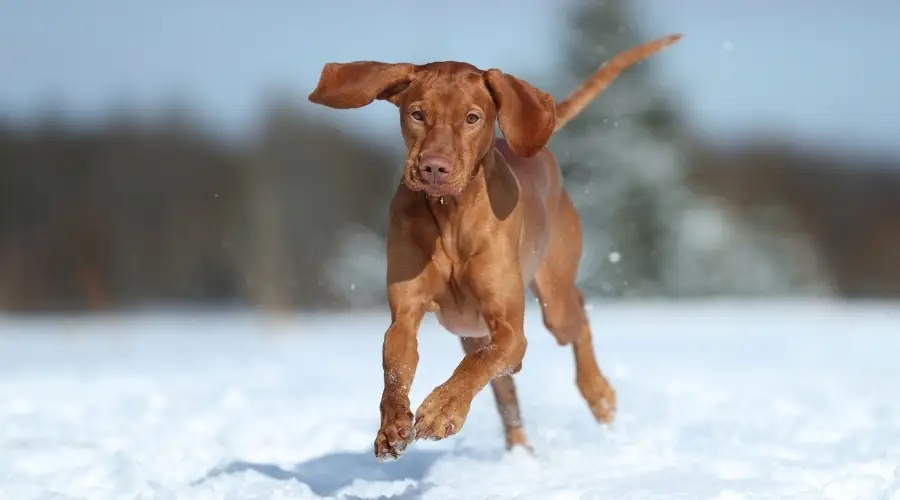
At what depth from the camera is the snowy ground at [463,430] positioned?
15.2ft

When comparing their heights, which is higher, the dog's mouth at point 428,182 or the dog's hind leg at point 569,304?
the dog's mouth at point 428,182

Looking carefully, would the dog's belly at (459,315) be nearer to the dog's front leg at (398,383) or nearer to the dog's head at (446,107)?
the dog's front leg at (398,383)

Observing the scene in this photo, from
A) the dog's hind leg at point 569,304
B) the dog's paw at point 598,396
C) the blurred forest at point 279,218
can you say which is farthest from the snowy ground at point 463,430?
the blurred forest at point 279,218

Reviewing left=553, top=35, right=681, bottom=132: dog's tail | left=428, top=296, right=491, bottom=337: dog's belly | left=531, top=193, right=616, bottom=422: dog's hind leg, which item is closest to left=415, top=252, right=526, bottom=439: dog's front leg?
left=428, top=296, right=491, bottom=337: dog's belly

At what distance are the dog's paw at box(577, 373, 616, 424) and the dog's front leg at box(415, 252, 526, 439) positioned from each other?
4.90 feet

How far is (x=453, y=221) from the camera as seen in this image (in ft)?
14.3

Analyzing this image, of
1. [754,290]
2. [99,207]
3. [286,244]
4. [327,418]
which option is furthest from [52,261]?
[327,418]

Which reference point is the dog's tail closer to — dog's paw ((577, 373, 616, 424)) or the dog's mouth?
dog's paw ((577, 373, 616, 424))

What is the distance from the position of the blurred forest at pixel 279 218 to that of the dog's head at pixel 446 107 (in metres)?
17.5

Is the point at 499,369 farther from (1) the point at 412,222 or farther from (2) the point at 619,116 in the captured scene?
(2) the point at 619,116

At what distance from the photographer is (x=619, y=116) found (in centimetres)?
1980

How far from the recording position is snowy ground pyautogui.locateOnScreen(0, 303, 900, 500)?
464 centimetres

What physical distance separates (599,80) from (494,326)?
194cm

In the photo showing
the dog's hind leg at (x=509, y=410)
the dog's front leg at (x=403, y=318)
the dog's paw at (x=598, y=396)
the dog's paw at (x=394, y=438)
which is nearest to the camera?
the dog's paw at (x=394, y=438)
